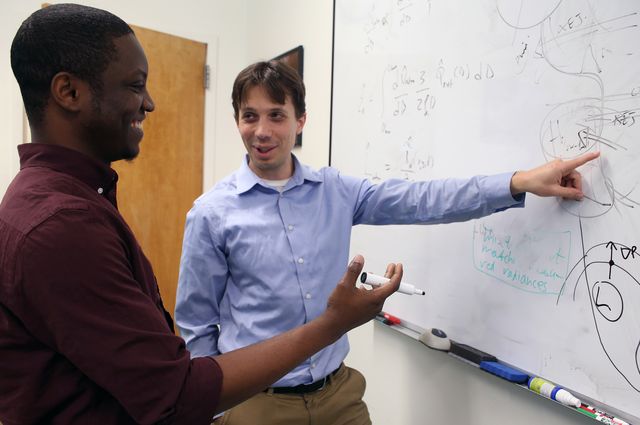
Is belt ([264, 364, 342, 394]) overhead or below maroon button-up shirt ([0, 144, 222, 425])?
below

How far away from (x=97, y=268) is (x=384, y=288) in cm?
43

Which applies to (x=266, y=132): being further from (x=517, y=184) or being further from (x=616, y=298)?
(x=616, y=298)

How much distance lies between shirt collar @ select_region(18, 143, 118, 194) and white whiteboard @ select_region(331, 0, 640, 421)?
2.92ft

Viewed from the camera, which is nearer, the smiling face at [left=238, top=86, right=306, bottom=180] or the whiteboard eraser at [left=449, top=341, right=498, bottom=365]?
the whiteboard eraser at [left=449, top=341, right=498, bottom=365]

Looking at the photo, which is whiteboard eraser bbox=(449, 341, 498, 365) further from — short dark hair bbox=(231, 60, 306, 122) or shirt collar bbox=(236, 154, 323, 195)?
short dark hair bbox=(231, 60, 306, 122)

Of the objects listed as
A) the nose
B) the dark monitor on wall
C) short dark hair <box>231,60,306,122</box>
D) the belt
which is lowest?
the belt

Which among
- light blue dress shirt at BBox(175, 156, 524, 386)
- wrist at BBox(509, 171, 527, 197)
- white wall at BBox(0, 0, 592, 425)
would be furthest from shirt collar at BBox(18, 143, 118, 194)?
white wall at BBox(0, 0, 592, 425)

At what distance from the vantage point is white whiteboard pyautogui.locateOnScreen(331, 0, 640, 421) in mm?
838

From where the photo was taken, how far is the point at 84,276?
1.68ft

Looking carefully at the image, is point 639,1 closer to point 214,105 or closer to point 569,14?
A: point 569,14

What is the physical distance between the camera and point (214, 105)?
2.72 metres

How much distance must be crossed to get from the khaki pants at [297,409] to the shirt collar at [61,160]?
71cm

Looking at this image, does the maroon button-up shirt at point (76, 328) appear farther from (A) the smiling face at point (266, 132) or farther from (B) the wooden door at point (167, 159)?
(B) the wooden door at point (167, 159)

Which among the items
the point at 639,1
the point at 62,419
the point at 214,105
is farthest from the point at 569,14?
the point at 214,105
